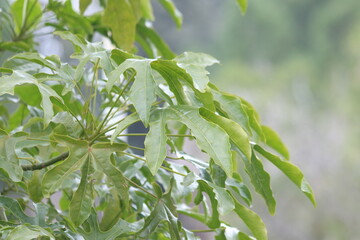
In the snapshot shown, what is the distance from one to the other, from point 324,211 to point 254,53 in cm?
208

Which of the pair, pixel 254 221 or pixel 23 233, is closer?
pixel 23 233

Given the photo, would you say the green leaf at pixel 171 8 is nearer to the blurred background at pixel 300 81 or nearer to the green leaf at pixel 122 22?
the green leaf at pixel 122 22

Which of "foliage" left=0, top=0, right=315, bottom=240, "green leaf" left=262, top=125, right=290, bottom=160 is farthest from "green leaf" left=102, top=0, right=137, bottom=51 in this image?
"green leaf" left=262, top=125, right=290, bottom=160

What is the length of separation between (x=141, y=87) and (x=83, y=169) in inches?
4.7

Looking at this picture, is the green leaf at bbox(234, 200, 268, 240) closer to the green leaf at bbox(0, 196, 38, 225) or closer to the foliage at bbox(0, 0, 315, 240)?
the foliage at bbox(0, 0, 315, 240)

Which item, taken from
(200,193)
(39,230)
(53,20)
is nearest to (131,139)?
(53,20)

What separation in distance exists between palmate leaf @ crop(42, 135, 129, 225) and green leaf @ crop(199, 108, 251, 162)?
10 cm

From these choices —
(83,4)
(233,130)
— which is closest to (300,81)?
(83,4)

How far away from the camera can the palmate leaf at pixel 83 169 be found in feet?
2.10

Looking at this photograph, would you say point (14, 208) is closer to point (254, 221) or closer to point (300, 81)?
point (254, 221)

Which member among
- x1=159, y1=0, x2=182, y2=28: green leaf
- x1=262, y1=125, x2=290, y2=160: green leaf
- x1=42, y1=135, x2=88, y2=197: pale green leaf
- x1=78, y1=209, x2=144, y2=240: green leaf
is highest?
x1=159, y1=0, x2=182, y2=28: green leaf

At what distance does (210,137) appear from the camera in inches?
23.4

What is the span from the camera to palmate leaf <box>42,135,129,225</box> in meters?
0.64

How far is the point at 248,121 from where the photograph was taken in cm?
70
